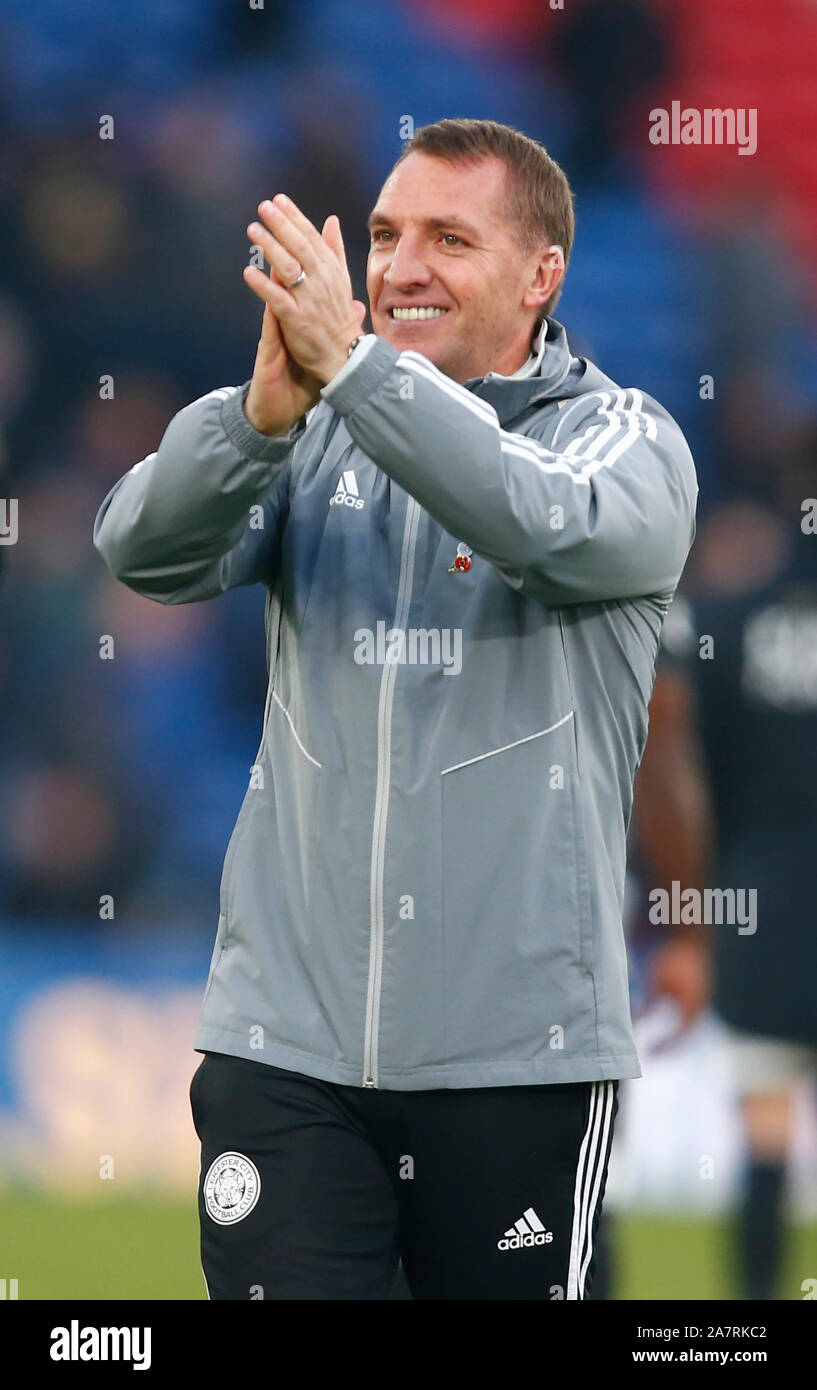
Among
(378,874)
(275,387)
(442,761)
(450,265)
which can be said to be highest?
(450,265)

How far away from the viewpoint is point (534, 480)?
5.49 feet

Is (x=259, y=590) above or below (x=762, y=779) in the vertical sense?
above

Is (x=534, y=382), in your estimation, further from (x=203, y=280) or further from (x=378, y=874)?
(x=203, y=280)

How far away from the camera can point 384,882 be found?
1.76 m

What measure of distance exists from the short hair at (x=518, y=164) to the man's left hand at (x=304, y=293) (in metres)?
0.42

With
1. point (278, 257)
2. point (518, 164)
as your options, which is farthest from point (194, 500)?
point (518, 164)

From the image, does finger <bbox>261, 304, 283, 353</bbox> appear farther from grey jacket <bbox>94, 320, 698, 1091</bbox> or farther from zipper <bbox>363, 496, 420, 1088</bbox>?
zipper <bbox>363, 496, 420, 1088</bbox>

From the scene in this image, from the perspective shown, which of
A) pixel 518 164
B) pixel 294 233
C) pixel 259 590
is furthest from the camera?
pixel 259 590

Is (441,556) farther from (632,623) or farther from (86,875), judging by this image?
(86,875)

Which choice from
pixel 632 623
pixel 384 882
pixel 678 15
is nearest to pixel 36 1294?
Result: pixel 384 882

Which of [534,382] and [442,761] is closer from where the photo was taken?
[442,761]

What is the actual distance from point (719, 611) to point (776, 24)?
3.60ft

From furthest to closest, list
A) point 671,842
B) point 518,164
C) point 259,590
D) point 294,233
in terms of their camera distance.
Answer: point 259,590 → point 671,842 → point 518,164 → point 294,233

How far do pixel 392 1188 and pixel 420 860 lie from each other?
1.16ft
